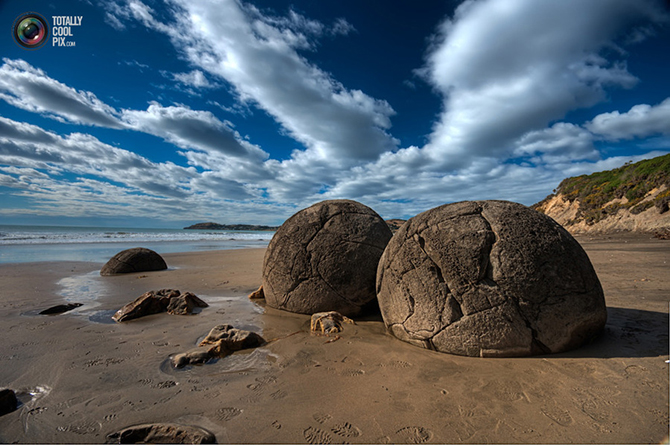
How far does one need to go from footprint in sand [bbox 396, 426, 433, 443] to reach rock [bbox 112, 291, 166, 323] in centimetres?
487

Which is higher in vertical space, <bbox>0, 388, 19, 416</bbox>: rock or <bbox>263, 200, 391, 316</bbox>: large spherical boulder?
<bbox>263, 200, 391, 316</bbox>: large spherical boulder

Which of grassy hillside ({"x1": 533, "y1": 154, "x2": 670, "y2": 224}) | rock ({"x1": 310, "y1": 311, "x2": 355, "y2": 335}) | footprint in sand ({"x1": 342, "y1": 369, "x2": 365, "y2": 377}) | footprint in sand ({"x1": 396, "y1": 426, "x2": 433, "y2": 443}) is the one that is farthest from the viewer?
grassy hillside ({"x1": 533, "y1": 154, "x2": 670, "y2": 224})

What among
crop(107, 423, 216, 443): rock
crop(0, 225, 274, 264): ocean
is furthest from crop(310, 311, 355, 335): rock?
crop(0, 225, 274, 264): ocean

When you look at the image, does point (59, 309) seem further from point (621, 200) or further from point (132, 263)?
point (621, 200)

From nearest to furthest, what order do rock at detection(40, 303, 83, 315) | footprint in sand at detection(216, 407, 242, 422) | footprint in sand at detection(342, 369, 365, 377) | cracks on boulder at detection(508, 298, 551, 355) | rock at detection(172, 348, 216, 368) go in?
1. footprint in sand at detection(216, 407, 242, 422)
2. footprint in sand at detection(342, 369, 365, 377)
3. cracks on boulder at detection(508, 298, 551, 355)
4. rock at detection(172, 348, 216, 368)
5. rock at detection(40, 303, 83, 315)

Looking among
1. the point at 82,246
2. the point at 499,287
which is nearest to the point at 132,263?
the point at 499,287

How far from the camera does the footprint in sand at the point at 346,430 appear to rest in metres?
2.15

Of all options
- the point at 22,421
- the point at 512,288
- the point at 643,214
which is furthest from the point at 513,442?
the point at 643,214

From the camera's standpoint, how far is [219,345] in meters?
3.55

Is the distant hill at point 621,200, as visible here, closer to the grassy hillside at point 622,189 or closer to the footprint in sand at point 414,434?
the grassy hillside at point 622,189

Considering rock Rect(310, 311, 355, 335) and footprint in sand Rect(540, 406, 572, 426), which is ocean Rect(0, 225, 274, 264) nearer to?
rock Rect(310, 311, 355, 335)

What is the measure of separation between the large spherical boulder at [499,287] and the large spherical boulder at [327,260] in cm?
129

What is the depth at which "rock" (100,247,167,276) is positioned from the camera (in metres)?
9.94

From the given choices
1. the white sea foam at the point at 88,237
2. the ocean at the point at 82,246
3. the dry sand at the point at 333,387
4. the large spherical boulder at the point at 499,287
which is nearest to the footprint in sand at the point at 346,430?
the dry sand at the point at 333,387
